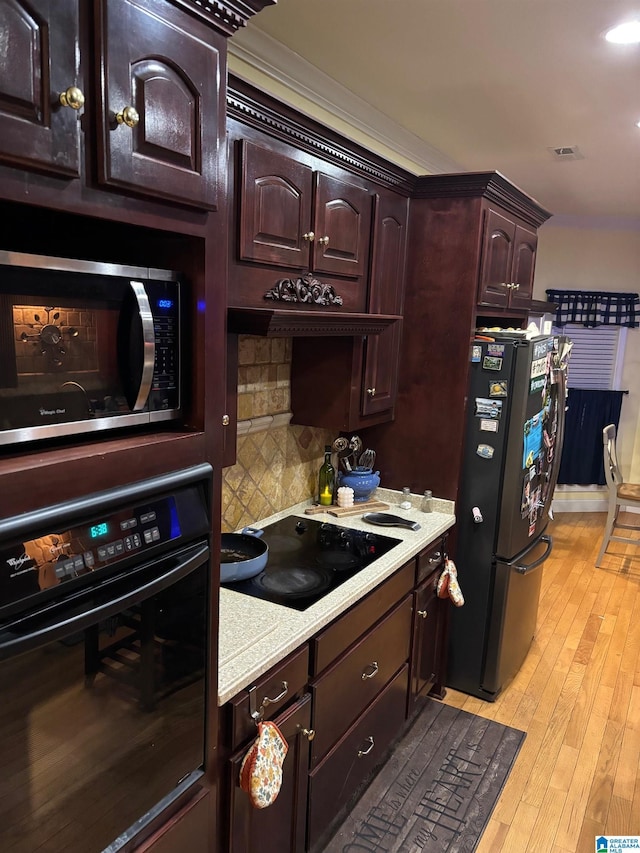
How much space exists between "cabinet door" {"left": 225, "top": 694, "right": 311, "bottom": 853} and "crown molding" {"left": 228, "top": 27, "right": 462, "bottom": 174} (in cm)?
178

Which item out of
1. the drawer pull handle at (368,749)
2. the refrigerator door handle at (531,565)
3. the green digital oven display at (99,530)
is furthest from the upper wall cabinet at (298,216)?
the drawer pull handle at (368,749)

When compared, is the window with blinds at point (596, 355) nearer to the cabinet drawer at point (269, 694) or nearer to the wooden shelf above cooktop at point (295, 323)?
the wooden shelf above cooktop at point (295, 323)

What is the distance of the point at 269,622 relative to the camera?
1.77m

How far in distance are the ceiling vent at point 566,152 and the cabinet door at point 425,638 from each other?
2410 mm

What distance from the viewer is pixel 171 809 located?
1.31m

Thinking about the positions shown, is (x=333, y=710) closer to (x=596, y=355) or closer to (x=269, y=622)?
(x=269, y=622)

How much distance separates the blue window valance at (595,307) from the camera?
5695 mm

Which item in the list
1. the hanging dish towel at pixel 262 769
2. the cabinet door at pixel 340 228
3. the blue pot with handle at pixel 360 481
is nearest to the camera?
the hanging dish towel at pixel 262 769

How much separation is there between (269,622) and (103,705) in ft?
2.34

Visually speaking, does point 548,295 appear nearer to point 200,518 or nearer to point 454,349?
point 454,349

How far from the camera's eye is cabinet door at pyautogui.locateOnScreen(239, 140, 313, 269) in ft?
5.85

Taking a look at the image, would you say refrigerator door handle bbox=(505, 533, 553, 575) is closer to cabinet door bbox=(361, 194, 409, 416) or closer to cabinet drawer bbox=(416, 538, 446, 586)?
cabinet drawer bbox=(416, 538, 446, 586)

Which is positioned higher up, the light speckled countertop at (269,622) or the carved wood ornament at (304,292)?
the carved wood ornament at (304,292)

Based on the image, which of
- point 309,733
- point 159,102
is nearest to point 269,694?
point 309,733
